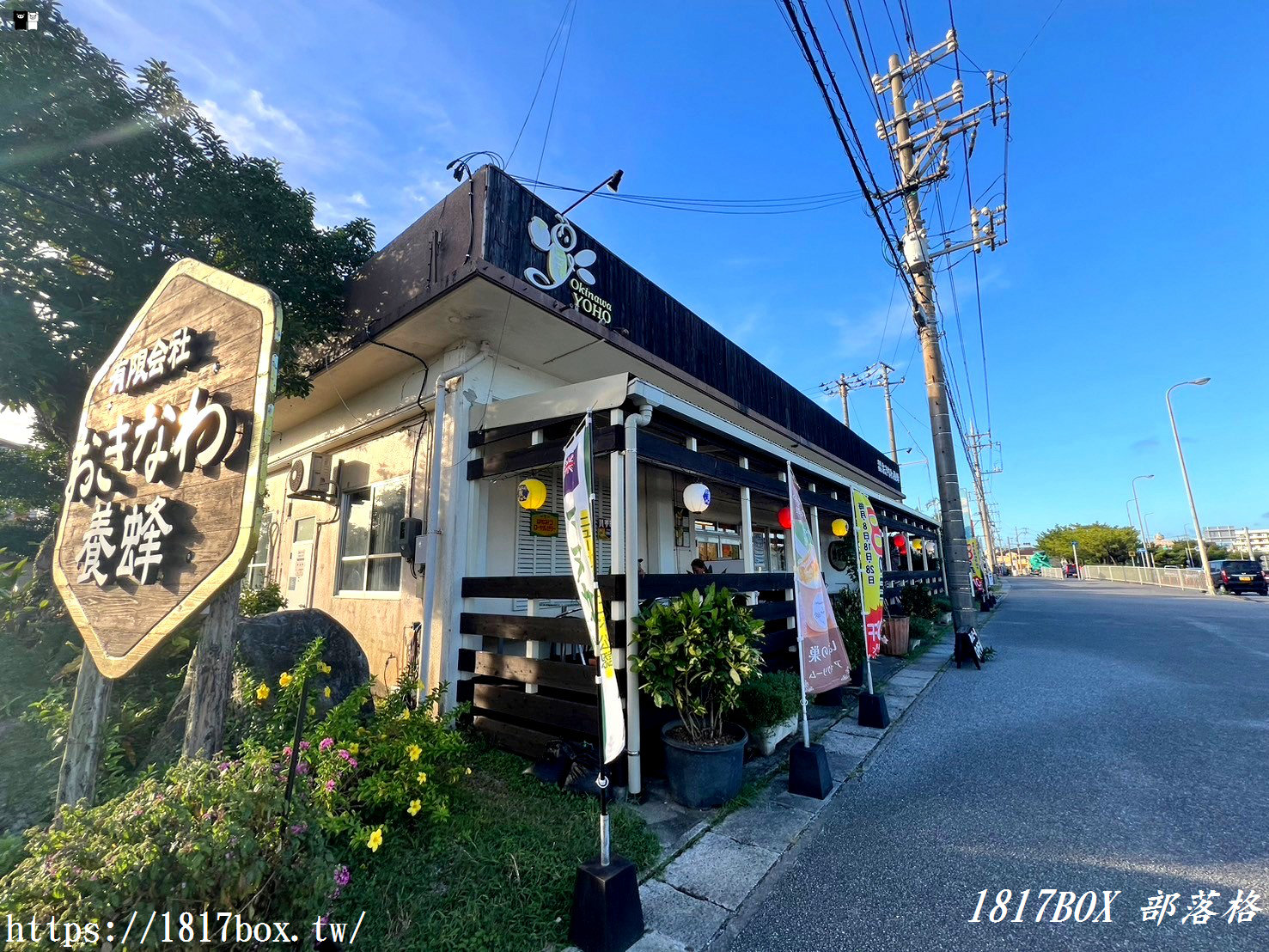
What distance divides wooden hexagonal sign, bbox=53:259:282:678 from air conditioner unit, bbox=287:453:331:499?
4.22 m

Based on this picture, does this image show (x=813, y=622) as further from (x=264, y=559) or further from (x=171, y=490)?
(x=264, y=559)

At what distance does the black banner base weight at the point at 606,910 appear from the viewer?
7.45 ft

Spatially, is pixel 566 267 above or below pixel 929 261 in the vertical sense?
below

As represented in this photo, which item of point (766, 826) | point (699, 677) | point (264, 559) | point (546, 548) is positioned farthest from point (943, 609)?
point (264, 559)

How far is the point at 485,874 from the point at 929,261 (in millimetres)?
11769

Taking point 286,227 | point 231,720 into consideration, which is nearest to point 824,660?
point 231,720

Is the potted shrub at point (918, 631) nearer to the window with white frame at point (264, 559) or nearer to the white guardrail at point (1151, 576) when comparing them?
the window with white frame at point (264, 559)

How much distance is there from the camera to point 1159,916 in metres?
2.53

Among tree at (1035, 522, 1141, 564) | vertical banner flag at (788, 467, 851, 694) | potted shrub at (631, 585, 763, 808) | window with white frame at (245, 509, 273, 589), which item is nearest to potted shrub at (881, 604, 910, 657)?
vertical banner flag at (788, 467, 851, 694)

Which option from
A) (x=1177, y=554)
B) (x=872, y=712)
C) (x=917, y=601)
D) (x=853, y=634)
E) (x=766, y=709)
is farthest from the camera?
(x=1177, y=554)

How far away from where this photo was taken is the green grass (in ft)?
7.66

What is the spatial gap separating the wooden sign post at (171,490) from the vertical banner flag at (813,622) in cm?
390

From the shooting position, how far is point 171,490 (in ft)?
7.30

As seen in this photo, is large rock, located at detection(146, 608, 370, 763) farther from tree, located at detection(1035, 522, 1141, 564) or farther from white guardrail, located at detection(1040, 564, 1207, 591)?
tree, located at detection(1035, 522, 1141, 564)
